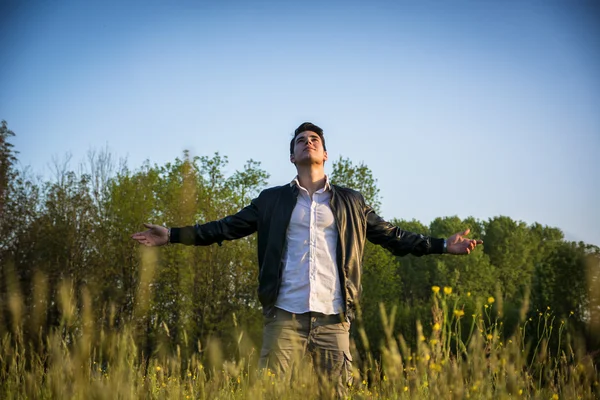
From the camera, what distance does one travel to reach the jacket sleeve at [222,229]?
4457 millimetres

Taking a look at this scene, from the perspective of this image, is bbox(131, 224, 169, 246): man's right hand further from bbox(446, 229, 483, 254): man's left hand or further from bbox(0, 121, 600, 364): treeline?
bbox(0, 121, 600, 364): treeline

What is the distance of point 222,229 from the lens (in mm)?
4512

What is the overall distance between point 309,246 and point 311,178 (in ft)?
2.05

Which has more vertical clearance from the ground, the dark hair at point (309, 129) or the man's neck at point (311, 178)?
the dark hair at point (309, 129)

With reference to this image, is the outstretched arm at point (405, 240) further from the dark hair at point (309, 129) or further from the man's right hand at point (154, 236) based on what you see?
the man's right hand at point (154, 236)

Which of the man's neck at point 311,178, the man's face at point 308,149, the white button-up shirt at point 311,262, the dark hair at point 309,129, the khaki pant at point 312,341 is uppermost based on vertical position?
the dark hair at point 309,129

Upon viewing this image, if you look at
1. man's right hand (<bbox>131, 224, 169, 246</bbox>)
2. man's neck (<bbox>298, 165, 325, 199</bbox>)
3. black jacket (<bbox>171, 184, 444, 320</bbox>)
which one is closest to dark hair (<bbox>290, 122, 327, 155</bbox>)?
man's neck (<bbox>298, 165, 325, 199</bbox>)

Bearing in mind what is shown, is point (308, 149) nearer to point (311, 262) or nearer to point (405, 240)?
point (311, 262)

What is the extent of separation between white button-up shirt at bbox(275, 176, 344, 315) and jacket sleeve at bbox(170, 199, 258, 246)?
44 centimetres

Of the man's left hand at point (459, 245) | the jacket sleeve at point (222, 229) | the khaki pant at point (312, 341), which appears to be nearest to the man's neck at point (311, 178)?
the jacket sleeve at point (222, 229)

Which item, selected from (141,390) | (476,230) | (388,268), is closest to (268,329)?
(141,390)

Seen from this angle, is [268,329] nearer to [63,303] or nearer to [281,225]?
[281,225]

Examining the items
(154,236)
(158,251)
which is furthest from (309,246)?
(158,251)

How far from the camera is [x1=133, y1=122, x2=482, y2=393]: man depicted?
3.93 m
